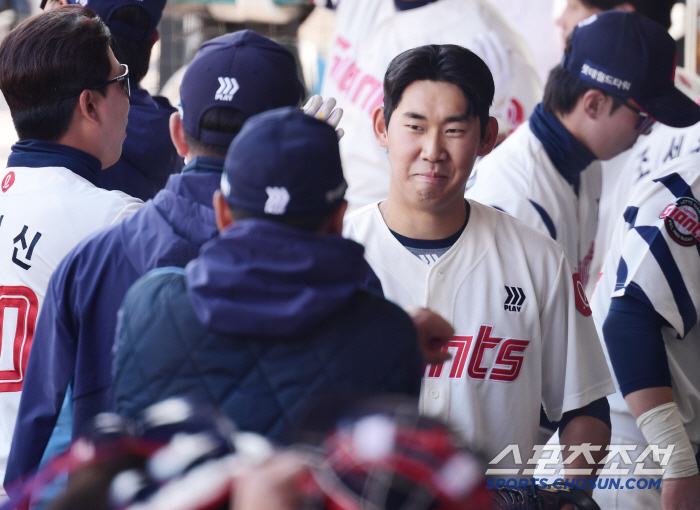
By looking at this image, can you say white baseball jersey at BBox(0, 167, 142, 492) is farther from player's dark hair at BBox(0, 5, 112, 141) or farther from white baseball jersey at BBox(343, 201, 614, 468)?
white baseball jersey at BBox(343, 201, 614, 468)

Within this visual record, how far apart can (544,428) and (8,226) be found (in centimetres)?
142

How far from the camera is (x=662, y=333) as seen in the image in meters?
2.37

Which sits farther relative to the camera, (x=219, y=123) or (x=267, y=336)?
(x=219, y=123)

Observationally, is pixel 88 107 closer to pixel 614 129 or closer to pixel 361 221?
pixel 361 221

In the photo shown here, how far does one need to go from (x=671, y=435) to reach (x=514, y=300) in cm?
68

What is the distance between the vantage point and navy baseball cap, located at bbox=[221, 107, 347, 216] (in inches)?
42.8

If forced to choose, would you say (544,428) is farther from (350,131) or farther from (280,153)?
(350,131)

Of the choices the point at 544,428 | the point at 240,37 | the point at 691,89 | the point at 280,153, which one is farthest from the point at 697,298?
the point at 691,89

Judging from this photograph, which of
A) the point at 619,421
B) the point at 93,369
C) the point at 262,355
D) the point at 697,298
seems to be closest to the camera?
the point at 262,355

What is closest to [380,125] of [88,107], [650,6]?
[88,107]

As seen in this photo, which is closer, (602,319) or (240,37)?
(240,37)

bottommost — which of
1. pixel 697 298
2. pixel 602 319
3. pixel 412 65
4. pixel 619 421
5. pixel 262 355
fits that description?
pixel 619 421

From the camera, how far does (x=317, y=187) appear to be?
3.64 ft

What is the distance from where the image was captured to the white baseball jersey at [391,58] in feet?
12.9
